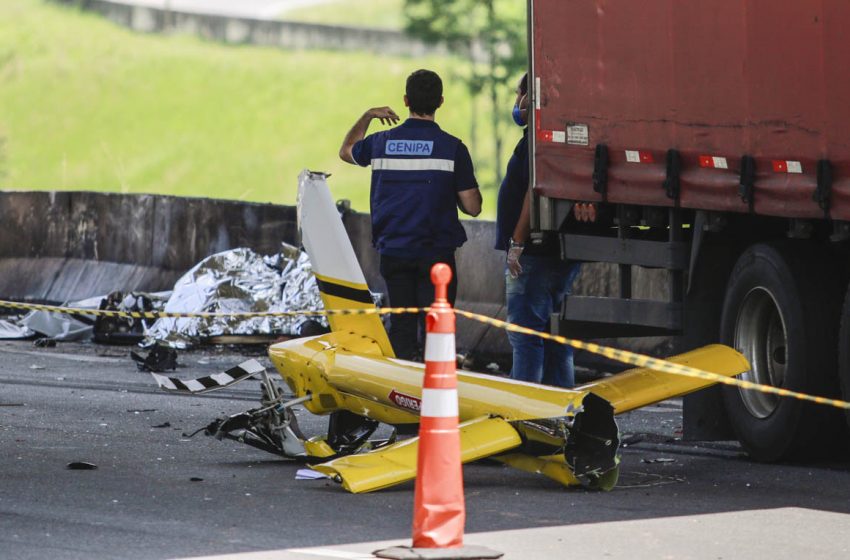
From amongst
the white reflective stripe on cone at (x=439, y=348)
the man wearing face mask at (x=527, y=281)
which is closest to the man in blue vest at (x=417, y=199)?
the man wearing face mask at (x=527, y=281)

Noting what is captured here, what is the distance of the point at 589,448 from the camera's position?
8.95m

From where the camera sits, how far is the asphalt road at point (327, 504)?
7406mm

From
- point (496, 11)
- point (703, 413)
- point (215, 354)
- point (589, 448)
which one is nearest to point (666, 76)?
point (703, 413)

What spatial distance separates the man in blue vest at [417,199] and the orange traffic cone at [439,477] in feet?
10.6

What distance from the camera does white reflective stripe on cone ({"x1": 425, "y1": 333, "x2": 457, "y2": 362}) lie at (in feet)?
23.5

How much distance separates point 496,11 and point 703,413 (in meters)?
71.5

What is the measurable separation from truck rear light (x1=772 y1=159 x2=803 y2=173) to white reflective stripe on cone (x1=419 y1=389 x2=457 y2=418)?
3490 millimetres

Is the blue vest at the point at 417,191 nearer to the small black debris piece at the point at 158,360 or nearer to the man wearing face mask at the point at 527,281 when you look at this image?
the man wearing face mask at the point at 527,281

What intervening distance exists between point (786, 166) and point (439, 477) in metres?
3.77

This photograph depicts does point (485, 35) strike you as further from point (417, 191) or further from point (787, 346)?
point (787, 346)

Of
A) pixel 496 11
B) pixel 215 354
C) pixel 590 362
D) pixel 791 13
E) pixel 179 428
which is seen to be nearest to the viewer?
pixel 791 13

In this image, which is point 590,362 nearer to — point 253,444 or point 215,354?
point 215,354

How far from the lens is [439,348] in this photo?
23.6 feet

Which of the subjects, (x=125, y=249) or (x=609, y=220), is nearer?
(x=609, y=220)
